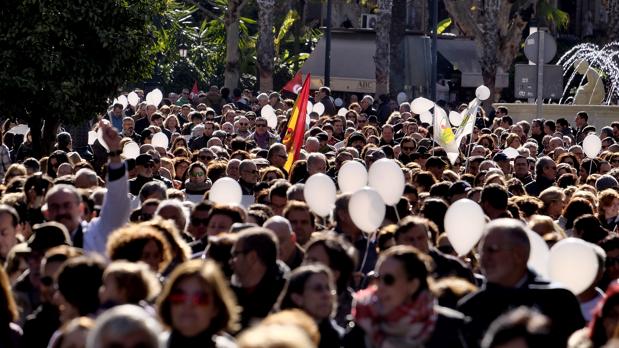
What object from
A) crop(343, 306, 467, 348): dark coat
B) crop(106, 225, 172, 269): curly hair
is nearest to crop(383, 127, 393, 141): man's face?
crop(106, 225, 172, 269): curly hair

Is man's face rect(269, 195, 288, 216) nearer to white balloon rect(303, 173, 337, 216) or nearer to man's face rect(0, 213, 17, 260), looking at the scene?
white balloon rect(303, 173, 337, 216)

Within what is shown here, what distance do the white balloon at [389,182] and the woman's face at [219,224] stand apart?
6.73 ft

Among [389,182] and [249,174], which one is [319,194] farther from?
[249,174]

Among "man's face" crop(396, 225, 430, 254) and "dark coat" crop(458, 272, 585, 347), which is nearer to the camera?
"dark coat" crop(458, 272, 585, 347)

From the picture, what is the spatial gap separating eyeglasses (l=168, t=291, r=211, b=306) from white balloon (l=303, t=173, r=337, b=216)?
5120 mm

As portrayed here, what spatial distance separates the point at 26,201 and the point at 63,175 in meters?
2.57

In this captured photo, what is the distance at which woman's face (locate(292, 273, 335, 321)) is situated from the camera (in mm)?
7052

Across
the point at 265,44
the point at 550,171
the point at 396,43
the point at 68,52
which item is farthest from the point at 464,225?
the point at 396,43

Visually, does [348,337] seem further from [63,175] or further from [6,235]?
[63,175]

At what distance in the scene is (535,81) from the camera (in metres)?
23.6

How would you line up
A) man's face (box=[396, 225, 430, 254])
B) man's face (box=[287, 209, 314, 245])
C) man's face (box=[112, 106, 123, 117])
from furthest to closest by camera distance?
man's face (box=[112, 106, 123, 117]) < man's face (box=[287, 209, 314, 245]) < man's face (box=[396, 225, 430, 254])

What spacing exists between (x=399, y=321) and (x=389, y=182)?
16.4ft

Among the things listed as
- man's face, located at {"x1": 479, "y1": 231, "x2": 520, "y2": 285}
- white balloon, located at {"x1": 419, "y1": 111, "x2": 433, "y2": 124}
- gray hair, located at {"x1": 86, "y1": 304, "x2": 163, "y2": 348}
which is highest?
gray hair, located at {"x1": 86, "y1": 304, "x2": 163, "y2": 348}

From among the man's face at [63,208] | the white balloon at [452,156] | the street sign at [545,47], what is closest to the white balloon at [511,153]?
the white balloon at [452,156]
